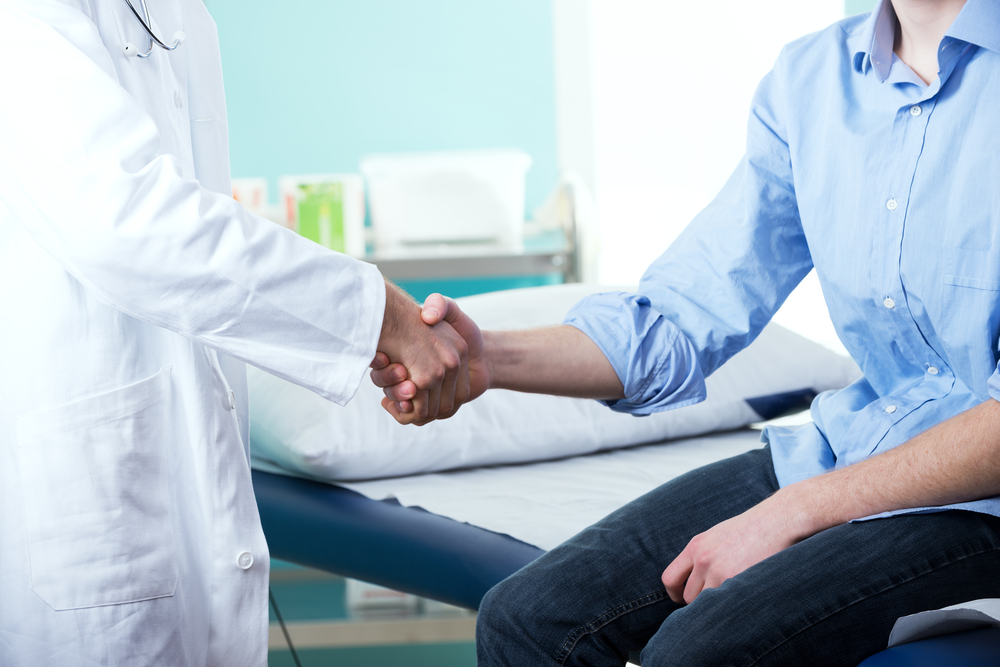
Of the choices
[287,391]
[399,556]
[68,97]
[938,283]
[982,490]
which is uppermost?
[68,97]

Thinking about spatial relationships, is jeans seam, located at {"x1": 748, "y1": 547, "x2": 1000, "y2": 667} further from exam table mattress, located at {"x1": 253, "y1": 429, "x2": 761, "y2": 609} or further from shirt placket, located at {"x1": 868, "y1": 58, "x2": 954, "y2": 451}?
exam table mattress, located at {"x1": 253, "y1": 429, "x2": 761, "y2": 609}

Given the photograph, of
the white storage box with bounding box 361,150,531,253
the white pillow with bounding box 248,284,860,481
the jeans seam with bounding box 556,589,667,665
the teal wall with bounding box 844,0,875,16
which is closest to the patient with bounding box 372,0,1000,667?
the jeans seam with bounding box 556,589,667,665

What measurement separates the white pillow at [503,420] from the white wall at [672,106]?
0.95m

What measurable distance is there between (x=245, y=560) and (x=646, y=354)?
0.55 metres

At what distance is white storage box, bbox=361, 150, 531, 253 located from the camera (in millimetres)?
2545

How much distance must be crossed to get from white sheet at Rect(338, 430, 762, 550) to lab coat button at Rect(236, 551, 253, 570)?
42 centimetres

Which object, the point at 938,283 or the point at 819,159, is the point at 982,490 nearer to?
the point at 938,283

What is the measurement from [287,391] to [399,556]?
0.40m

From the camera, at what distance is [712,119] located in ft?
9.03

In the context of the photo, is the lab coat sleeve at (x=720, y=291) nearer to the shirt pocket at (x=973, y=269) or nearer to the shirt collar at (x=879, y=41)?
the shirt collar at (x=879, y=41)

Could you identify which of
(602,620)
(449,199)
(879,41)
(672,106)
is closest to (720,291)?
(879,41)

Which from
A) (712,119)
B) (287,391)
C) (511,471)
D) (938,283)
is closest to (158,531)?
(287,391)

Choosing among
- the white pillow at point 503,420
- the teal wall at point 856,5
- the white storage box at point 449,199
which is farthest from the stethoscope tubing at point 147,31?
the teal wall at point 856,5

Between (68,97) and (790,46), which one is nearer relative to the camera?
(68,97)
